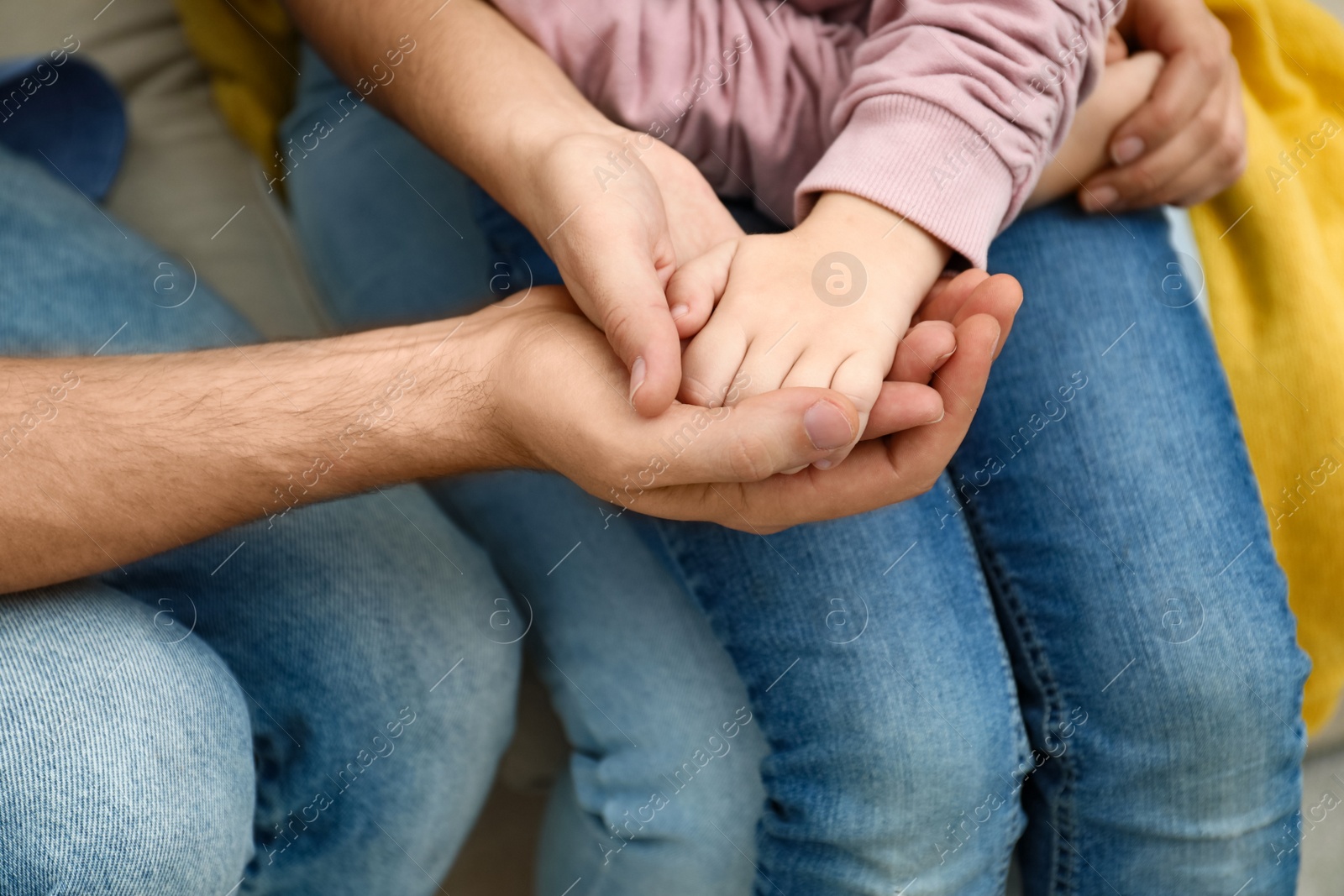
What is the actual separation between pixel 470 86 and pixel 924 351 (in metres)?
0.42

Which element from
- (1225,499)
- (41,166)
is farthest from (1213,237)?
(41,166)

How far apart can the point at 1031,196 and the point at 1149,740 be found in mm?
450

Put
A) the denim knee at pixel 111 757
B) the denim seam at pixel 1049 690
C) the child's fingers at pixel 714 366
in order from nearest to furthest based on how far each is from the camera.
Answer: the denim knee at pixel 111 757 < the child's fingers at pixel 714 366 < the denim seam at pixel 1049 690

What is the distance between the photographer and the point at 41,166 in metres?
0.85

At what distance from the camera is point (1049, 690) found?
69cm

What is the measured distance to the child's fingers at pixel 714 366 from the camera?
1.86 feet

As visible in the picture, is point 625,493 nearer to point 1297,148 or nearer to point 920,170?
point 920,170

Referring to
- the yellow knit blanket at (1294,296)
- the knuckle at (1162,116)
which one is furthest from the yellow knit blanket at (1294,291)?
the knuckle at (1162,116)

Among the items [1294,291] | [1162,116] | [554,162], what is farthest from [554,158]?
[1294,291]

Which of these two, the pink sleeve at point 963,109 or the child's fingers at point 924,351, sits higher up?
the pink sleeve at point 963,109

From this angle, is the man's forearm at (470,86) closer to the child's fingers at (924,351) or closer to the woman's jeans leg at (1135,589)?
the child's fingers at (924,351)

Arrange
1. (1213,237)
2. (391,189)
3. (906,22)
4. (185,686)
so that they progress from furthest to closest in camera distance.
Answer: (391,189), (1213,237), (906,22), (185,686)

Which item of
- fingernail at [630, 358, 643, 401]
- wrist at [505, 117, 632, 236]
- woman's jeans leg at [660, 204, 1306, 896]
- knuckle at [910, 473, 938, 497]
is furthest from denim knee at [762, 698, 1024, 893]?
wrist at [505, 117, 632, 236]

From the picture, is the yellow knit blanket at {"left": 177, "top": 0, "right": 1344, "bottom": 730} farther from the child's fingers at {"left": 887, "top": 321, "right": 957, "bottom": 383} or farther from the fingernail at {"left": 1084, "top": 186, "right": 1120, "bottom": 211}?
the child's fingers at {"left": 887, "top": 321, "right": 957, "bottom": 383}
